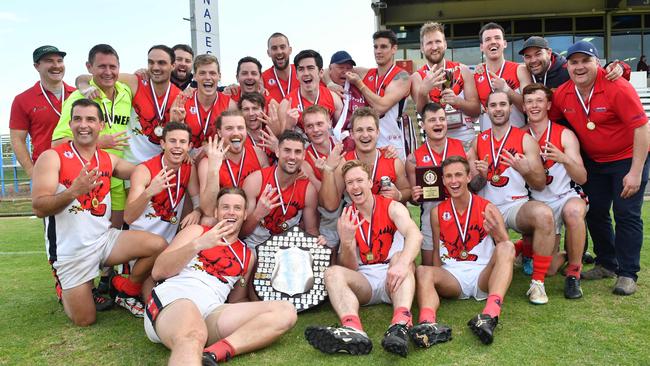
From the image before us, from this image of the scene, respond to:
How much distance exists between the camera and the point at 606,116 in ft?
14.9

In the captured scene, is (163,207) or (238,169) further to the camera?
(238,169)

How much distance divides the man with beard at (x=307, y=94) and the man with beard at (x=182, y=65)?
1348mm

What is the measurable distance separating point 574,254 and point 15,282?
590 cm

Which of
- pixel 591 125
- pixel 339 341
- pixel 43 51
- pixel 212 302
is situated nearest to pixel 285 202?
pixel 212 302

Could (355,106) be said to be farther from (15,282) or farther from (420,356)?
(15,282)

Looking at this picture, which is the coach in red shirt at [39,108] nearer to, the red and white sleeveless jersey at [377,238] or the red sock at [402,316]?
the red and white sleeveless jersey at [377,238]

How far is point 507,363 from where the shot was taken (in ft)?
10.3

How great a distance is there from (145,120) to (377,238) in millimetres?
2766

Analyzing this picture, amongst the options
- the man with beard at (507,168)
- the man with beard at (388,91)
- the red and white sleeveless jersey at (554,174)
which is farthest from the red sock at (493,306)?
the man with beard at (388,91)

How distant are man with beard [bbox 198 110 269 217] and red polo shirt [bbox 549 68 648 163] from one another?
9.80 feet

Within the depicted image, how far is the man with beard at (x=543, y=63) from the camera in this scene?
207 inches

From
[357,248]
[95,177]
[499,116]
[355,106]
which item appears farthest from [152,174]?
[499,116]

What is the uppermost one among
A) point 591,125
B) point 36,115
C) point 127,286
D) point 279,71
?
point 279,71

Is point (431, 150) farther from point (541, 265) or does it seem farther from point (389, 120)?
point (541, 265)
